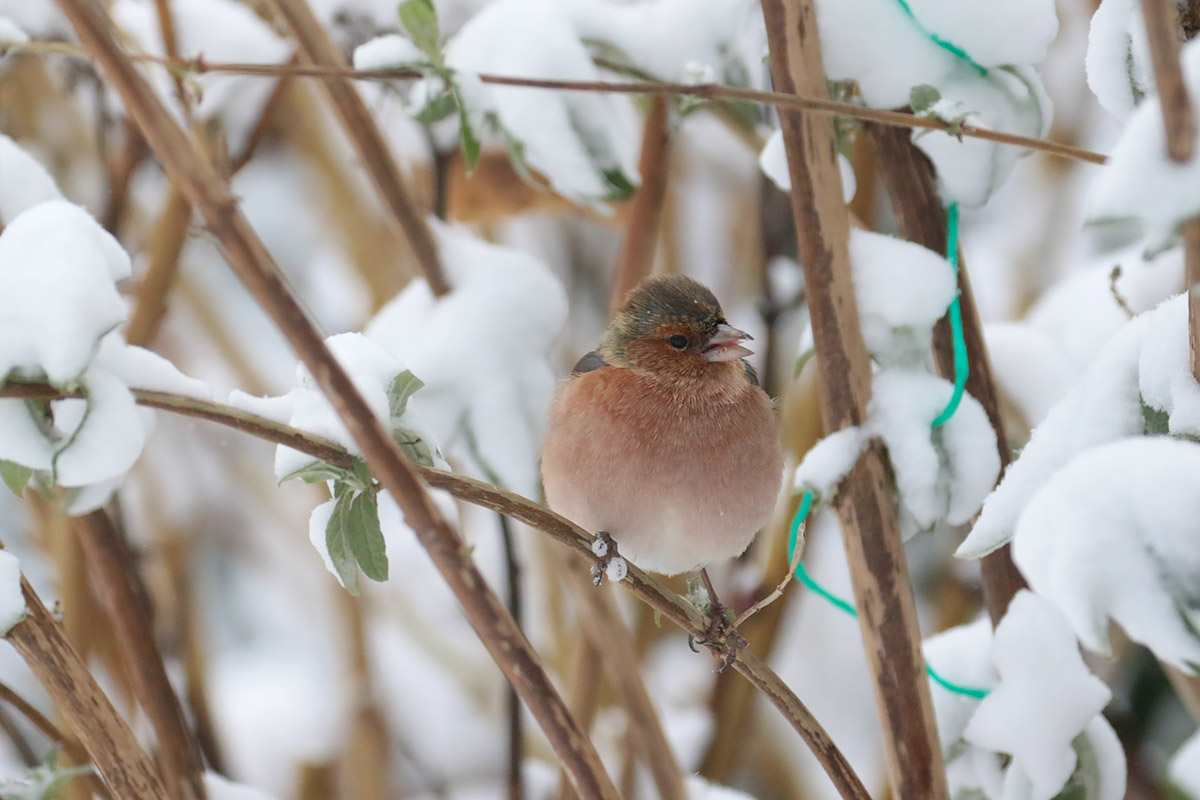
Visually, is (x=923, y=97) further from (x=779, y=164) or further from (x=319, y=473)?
(x=319, y=473)

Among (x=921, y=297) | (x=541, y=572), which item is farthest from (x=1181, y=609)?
(x=541, y=572)

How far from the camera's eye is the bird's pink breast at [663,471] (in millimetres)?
1177

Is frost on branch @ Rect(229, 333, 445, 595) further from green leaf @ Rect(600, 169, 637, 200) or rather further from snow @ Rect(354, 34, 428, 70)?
green leaf @ Rect(600, 169, 637, 200)

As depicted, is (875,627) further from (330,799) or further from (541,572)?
(330,799)

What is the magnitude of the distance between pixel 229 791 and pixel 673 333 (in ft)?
2.30

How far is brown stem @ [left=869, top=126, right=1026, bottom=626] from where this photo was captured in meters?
0.96

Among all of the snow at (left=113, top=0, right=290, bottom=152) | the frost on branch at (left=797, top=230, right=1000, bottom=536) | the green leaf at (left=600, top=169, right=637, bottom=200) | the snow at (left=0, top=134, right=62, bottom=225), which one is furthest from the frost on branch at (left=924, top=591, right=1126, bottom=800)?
the snow at (left=113, top=0, right=290, bottom=152)

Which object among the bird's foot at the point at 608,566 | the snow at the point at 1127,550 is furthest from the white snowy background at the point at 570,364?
the bird's foot at the point at 608,566

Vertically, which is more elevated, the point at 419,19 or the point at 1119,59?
the point at 419,19

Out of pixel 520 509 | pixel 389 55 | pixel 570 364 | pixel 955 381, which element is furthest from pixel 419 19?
pixel 570 364

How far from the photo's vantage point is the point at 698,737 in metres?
1.71

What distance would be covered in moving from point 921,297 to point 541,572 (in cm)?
128

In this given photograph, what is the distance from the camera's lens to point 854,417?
0.87m

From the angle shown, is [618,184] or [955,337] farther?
[618,184]
